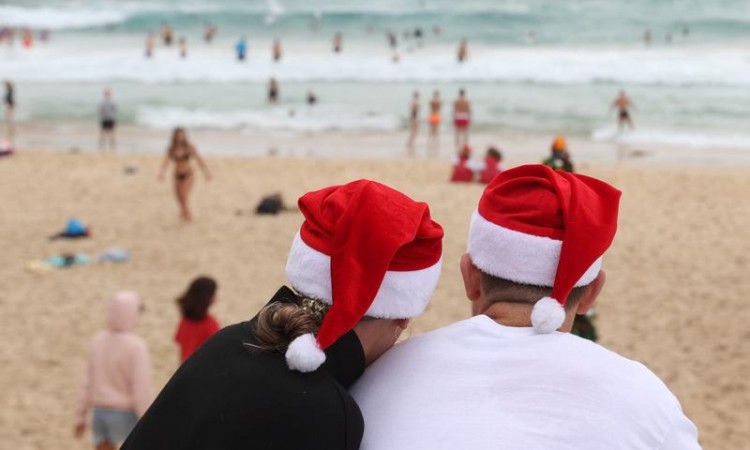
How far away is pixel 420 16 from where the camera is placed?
53469 mm

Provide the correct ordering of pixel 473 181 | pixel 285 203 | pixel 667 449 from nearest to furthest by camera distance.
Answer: pixel 667 449 < pixel 285 203 < pixel 473 181

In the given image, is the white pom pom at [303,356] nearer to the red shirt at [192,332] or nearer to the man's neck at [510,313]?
the man's neck at [510,313]

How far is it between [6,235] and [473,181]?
7.43 meters

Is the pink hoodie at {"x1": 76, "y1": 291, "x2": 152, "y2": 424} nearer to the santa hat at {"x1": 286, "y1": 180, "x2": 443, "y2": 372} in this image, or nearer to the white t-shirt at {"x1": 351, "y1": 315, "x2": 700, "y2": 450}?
the santa hat at {"x1": 286, "y1": 180, "x2": 443, "y2": 372}

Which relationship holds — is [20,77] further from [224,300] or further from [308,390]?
[308,390]

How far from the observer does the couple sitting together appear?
1.86 m

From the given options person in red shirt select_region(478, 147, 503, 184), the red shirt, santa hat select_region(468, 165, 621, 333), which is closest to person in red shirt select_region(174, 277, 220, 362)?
the red shirt

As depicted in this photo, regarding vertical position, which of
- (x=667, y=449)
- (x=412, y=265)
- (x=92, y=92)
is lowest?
(x=92, y=92)

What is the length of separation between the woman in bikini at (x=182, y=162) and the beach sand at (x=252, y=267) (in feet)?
1.28

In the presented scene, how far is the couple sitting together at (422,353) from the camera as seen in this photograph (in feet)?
6.10

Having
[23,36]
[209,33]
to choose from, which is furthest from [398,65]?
[23,36]

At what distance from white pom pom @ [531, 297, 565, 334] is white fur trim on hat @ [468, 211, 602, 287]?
108 millimetres

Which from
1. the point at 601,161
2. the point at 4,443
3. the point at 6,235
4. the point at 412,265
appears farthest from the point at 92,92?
the point at 412,265

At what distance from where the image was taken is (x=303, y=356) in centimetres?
188
